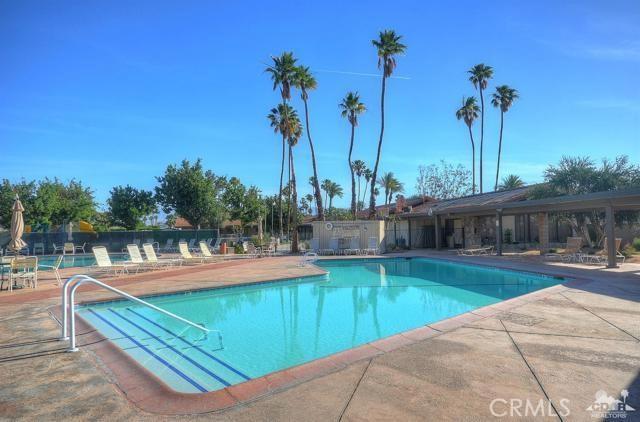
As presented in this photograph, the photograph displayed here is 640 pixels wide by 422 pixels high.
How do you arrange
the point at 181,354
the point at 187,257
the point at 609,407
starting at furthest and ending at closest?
the point at 187,257
the point at 181,354
the point at 609,407

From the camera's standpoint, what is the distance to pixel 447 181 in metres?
40.8

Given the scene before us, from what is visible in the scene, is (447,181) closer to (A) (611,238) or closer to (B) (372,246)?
(B) (372,246)

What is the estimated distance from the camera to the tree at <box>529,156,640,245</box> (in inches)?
812

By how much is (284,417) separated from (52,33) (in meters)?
13.5

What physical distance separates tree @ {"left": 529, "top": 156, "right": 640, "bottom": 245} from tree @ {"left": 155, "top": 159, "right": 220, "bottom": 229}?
85.0ft

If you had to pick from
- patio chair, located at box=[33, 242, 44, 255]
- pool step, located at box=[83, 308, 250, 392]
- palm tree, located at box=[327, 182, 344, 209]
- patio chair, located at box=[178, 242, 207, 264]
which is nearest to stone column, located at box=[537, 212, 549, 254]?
patio chair, located at box=[178, 242, 207, 264]

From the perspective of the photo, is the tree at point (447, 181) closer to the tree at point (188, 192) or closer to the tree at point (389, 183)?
the tree at point (389, 183)

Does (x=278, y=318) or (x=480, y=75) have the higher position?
(x=480, y=75)

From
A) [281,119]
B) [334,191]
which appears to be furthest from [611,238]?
[334,191]

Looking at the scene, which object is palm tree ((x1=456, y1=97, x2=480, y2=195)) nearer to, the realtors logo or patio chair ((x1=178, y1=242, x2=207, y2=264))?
patio chair ((x1=178, y1=242, x2=207, y2=264))

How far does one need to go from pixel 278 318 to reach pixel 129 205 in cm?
3149

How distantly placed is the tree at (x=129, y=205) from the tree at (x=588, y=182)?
31.9 meters

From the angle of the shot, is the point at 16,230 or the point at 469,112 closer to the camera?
the point at 16,230

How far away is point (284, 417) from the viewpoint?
3.08 meters
